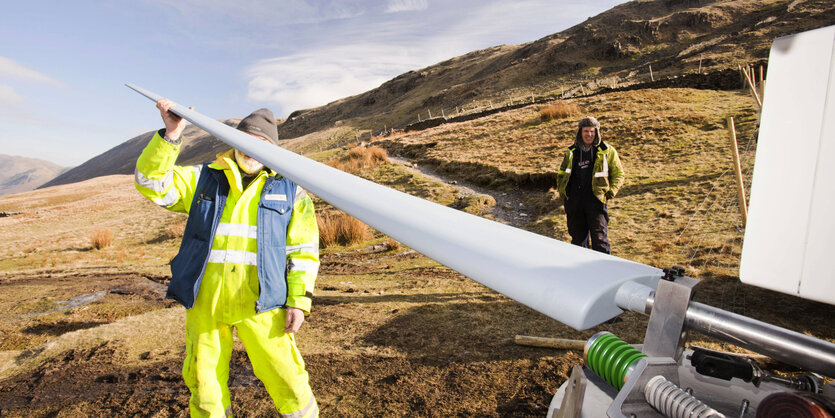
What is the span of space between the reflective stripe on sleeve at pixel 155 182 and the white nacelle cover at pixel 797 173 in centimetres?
249

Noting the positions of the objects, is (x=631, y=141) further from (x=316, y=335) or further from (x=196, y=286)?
(x=196, y=286)

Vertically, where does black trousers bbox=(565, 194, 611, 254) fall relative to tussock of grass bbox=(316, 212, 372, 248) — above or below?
above

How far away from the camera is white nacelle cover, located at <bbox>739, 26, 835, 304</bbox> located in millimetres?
567

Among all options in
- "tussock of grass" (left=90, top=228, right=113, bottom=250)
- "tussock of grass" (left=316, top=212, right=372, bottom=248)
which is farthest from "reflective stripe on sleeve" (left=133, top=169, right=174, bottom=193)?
"tussock of grass" (left=90, top=228, right=113, bottom=250)

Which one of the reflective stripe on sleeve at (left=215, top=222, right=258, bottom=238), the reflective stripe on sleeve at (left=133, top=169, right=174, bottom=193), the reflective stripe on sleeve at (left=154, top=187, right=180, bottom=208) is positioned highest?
the reflective stripe on sleeve at (left=133, top=169, right=174, bottom=193)

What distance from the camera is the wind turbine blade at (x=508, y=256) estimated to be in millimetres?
648

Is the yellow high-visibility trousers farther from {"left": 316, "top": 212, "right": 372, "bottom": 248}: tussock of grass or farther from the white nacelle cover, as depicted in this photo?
{"left": 316, "top": 212, "right": 372, "bottom": 248}: tussock of grass

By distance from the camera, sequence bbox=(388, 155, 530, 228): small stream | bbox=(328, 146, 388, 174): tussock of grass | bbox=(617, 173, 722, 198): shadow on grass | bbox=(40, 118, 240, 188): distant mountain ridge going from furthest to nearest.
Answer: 1. bbox=(40, 118, 240, 188): distant mountain ridge
2. bbox=(328, 146, 388, 174): tussock of grass
3. bbox=(388, 155, 530, 228): small stream
4. bbox=(617, 173, 722, 198): shadow on grass

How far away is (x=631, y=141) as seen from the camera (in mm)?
10648

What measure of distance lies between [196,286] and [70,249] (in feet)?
42.7

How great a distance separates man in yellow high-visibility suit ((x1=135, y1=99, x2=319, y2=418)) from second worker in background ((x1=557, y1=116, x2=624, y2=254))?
3702 millimetres

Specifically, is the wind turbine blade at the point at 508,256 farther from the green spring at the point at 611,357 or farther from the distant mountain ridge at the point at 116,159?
the distant mountain ridge at the point at 116,159

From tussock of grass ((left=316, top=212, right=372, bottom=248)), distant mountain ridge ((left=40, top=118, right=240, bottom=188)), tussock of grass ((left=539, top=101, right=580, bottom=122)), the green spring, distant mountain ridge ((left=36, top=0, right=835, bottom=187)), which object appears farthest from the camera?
distant mountain ridge ((left=40, top=118, right=240, bottom=188))

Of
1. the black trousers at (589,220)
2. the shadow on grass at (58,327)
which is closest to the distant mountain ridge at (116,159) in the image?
the shadow on grass at (58,327)
